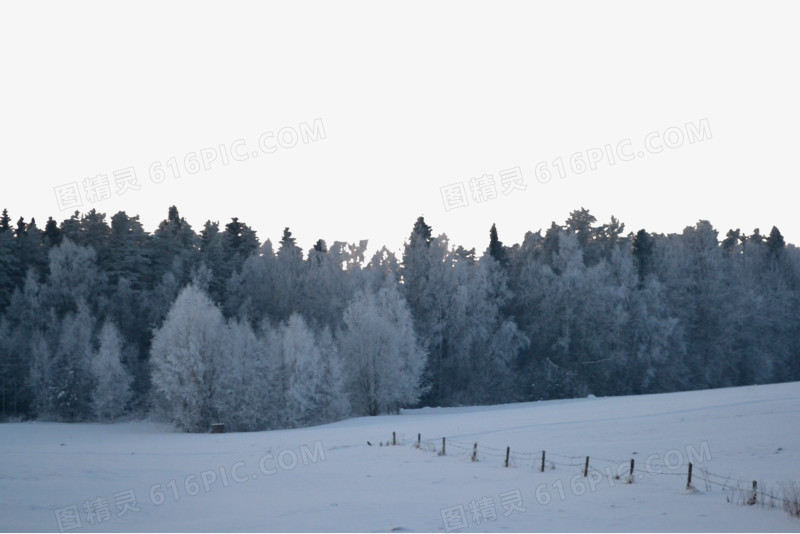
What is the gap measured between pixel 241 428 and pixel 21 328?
2452 centimetres

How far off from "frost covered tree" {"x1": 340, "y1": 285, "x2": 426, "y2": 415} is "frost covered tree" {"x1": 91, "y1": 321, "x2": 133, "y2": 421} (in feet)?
62.9

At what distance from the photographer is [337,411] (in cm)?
5400

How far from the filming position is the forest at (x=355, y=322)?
5394cm

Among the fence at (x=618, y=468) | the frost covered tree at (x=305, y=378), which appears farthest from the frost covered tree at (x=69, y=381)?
the fence at (x=618, y=468)

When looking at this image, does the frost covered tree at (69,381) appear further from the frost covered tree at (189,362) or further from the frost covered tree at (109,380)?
the frost covered tree at (189,362)

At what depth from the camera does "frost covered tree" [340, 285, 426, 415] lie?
56.9 meters

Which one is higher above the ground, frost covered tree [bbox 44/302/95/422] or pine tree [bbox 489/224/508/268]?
pine tree [bbox 489/224/508/268]

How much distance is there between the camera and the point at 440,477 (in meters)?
21.6

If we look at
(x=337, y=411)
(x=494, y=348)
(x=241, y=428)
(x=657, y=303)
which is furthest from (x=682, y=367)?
(x=241, y=428)

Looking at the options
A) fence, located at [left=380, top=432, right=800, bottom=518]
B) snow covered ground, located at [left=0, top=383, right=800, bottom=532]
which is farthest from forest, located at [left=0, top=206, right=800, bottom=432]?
fence, located at [left=380, top=432, right=800, bottom=518]

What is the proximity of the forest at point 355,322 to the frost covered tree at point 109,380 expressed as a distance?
0.55 feet

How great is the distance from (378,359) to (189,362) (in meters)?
15.6

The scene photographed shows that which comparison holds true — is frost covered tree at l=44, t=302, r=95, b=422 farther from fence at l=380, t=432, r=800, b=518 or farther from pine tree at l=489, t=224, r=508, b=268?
pine tree at l=489, t=224, r=508, b=268

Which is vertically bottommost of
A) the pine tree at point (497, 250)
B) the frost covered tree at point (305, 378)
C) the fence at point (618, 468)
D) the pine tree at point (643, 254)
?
the fence at point (618, 468)
